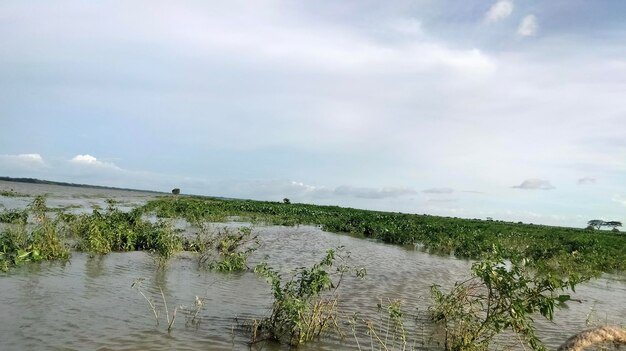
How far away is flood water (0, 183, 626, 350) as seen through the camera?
7.57 meters

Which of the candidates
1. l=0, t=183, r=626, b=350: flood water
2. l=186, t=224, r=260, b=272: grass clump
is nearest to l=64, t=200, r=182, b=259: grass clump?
l=0, t=183, r=626, b=350: flood water

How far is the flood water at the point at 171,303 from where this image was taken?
7.57 meters

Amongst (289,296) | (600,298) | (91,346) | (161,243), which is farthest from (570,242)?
(91,346)

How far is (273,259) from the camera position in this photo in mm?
18031

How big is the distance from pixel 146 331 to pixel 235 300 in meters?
3.08

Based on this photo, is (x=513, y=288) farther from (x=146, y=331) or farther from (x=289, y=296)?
(x=146, y=331)

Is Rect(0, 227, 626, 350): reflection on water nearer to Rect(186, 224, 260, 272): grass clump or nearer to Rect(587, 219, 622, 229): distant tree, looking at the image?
Rect(186, 224, 260, 272): grass clump

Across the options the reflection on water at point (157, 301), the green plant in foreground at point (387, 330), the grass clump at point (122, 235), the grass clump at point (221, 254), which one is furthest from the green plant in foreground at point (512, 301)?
the grass clump at point (122, 235)

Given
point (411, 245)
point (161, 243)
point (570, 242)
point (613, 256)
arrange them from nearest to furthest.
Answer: point (161, 243), point (613, 256), point (411, 245), point (570, 242)

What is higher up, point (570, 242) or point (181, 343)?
point (570, 242)

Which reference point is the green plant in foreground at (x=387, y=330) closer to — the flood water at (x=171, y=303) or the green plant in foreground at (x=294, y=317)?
the flood water at (x=171, y=303)

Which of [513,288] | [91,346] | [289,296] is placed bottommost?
[91,346]

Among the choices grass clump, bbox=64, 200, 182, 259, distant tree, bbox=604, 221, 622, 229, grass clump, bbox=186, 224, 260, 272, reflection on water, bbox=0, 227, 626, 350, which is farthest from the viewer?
distant tree, bbox=604, 221, 622, 229

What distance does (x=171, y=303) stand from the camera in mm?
10000
